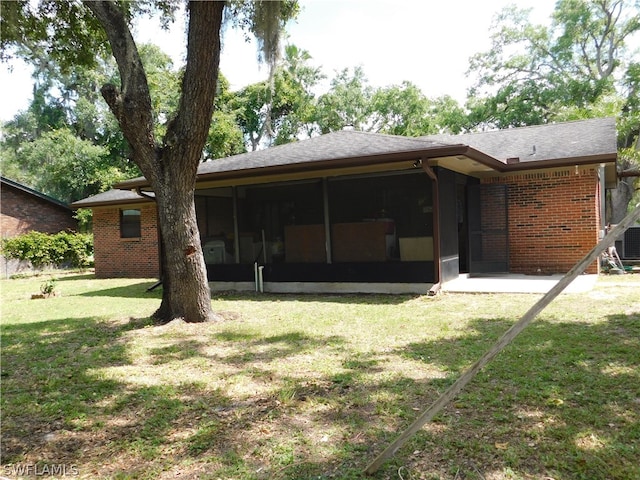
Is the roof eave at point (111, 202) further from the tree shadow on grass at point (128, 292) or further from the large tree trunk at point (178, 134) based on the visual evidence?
the large tree trunk at point (178, 134)

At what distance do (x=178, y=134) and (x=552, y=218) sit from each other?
7.76 metres

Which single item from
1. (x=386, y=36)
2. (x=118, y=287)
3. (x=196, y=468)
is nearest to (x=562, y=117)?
(x=386, y=36)

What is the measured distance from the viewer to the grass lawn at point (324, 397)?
2537 millimetres

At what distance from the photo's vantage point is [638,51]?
25.0 meters

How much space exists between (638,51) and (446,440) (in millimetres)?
29555

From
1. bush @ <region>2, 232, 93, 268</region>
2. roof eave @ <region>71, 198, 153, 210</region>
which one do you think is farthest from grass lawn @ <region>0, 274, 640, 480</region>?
bush @ <region>2, 232, 93, 268</region>

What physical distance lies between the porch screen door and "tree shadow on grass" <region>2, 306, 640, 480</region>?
17.2 feet

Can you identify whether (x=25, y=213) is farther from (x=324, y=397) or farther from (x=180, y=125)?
(x=324, y=397)

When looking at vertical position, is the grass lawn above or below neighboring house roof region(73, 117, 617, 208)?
below

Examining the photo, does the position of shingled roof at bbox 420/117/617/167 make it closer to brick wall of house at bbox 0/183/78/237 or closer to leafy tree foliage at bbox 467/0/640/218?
leafy tree foliage at bbox 467/0/640/218

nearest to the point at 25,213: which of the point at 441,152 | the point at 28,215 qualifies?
the point at 28,215

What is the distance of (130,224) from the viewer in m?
15.0

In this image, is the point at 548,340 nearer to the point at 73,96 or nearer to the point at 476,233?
the point at 476,233

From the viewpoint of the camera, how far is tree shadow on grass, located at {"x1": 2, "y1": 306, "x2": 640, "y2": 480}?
252 centimetres
